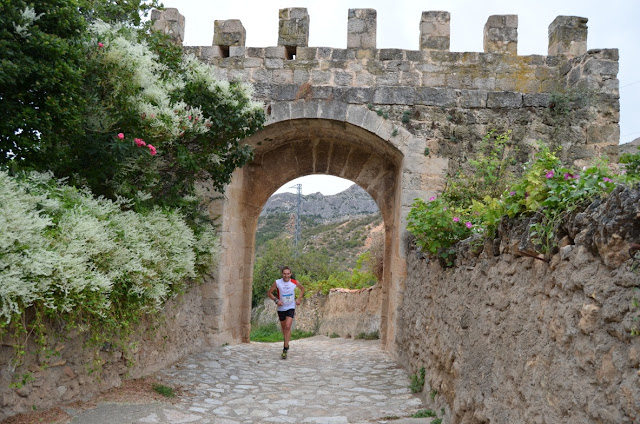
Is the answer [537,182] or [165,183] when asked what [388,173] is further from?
[537,182]

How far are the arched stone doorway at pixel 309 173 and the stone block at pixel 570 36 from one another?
226cm

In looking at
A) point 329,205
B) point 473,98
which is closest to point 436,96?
point 473,98

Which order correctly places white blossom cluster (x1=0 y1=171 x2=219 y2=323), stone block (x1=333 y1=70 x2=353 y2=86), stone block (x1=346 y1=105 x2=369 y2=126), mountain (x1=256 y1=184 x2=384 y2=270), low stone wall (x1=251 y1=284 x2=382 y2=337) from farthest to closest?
mountain (x1=256 y1=184 x2=384 y2=270) → low stone wall (x1=251 y1=284 x2=382 y2=337) → stone block (x1=333 y1=70 x2=353 y2=86) → stone block (x1=346 y1=105 x2=369 y2=126) → white blossom cluster (x1=0 y1=171 x2=219 y2=323)

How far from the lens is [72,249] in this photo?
3479mm

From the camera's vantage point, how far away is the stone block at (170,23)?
23.6 ft

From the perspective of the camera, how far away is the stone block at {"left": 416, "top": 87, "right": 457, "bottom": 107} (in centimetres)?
701

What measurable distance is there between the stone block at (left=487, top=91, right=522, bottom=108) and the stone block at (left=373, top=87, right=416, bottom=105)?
0.99 metres

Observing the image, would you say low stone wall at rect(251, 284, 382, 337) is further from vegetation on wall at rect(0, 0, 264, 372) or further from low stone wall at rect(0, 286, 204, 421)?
vegetation on wall at rect(0, 0, 264, 372)

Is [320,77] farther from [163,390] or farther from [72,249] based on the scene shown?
[72,249]

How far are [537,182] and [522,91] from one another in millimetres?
5022

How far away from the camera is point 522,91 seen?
23.2ft

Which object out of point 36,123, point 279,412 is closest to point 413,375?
point 279,412

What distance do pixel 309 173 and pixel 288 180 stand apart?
422 millimetres

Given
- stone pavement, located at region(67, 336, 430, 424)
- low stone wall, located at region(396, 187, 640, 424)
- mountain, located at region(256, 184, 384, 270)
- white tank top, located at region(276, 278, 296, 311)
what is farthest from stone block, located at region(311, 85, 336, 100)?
mountain, located at region(256, 184, 384, 270)
